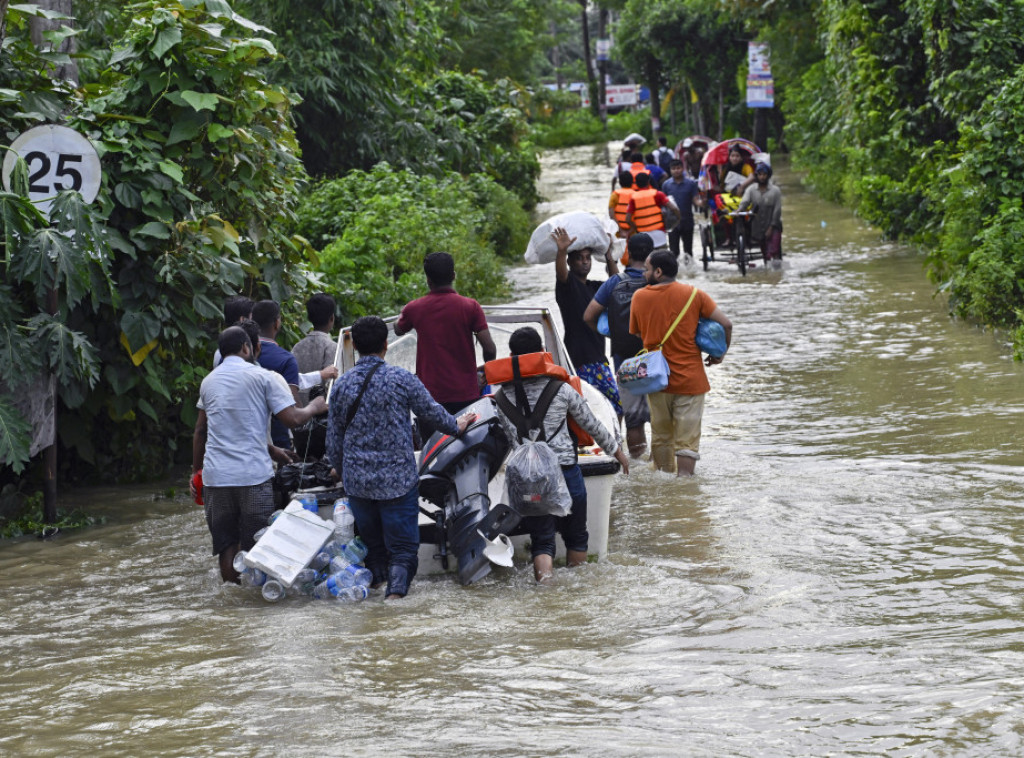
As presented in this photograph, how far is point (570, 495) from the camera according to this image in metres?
7.55

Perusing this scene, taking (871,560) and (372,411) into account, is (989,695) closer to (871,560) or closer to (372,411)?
(871,560)

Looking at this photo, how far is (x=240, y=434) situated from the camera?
760 centimetres

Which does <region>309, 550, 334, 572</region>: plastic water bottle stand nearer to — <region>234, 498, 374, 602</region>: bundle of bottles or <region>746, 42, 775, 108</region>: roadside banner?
<region>234, 498, 374, 602</region>: bundle of bottles

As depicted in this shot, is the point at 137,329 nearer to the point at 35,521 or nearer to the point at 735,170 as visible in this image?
the point at 35,521

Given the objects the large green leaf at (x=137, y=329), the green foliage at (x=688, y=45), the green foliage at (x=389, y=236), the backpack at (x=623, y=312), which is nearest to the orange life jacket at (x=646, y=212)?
the green foliage at (x=389, y=236)

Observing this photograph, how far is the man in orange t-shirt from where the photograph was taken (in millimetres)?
9445

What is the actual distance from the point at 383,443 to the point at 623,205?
10.3 m

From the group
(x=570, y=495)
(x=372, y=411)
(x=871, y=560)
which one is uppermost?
(x=372, y=411)

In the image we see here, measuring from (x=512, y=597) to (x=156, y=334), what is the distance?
3.86m

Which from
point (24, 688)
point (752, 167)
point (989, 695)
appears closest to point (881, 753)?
point (989, 695)

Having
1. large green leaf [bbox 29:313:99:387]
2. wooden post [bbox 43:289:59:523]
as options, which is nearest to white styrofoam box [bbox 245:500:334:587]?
large green leaf [bbox 29:313:99:387]

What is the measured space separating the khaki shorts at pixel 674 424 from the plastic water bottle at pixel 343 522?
2.87 meters

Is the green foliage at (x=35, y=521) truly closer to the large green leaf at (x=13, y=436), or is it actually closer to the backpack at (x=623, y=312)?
the large green leaf at (x=13, y=436)

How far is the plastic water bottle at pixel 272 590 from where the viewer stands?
7383 millimetres
